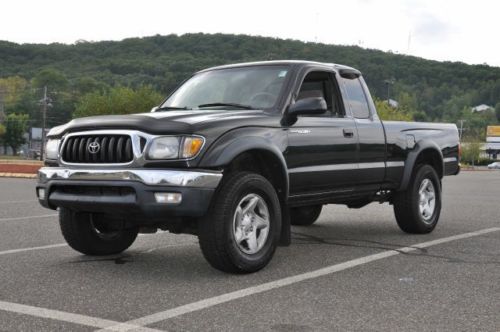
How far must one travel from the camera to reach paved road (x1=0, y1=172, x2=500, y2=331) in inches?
154

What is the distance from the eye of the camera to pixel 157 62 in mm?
86375

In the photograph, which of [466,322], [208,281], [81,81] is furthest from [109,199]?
[81,81]

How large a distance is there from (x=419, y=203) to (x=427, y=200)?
0.31m

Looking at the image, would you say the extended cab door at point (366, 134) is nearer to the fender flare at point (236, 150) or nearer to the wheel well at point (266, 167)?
the wheel well at point (266, 167)

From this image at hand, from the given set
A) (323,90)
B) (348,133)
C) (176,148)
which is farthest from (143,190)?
(323,90)

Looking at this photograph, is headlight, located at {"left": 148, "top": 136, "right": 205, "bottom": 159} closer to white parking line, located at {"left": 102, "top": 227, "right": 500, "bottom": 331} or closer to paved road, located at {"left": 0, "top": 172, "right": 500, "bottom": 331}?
paved road, located at {"left": 0, "top": 172, "right": 500, "bottom": 331}

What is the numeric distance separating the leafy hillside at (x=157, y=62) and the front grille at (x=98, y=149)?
210 feet

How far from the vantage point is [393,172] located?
292 inches

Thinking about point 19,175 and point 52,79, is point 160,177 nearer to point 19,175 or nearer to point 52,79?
point 19,175

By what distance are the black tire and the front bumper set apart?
860mm

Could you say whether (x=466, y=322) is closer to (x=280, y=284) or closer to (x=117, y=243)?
(x=280, y=284)

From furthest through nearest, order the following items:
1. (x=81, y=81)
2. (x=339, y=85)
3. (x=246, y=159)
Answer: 1. (x=81, y=81)
2. (x=339, y=85)
3. (x=246, y=159)

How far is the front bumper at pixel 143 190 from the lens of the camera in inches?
192

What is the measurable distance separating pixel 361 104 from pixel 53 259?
360cm
